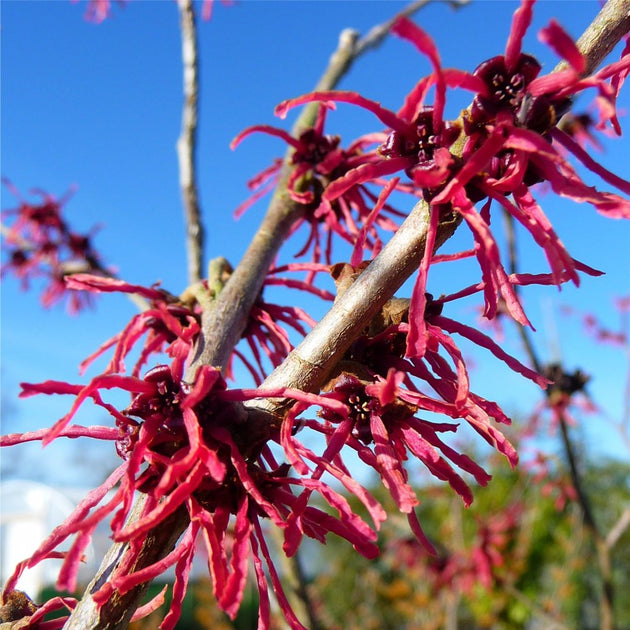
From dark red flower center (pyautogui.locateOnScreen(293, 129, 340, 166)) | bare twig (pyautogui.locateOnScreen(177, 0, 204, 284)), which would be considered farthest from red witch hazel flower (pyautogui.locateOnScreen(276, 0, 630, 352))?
bare twig (pyautogui.locateOnScreen(177, 0, 204, 284))

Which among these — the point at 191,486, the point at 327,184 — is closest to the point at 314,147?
the point at 327,184

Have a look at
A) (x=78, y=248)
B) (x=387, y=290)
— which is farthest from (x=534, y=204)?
(x=78, y=248)

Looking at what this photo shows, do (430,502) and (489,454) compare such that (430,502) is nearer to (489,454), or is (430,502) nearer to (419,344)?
(489,454)

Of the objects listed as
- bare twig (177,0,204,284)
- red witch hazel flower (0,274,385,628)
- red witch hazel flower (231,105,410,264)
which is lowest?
red witch hazel flower (0,274,385,628)

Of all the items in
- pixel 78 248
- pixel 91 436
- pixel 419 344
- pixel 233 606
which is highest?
pixel 78 248

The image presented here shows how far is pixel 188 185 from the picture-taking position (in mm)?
2205

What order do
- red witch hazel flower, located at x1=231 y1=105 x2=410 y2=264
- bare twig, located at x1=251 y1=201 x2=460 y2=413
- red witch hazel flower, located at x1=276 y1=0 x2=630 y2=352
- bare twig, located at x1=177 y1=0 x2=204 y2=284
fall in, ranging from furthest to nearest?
1. bare twig, located at x1=177 y1=0 x2=204 y2=284
2. red witch hazel flower, located at x1=231 y1=105 x2=410 y2=264
3. bare twig, located at x1=251 y1=201 x2=460 y2=413
4. red witch hazel flower, located at x1=276 y1=0 x2=630 y2=352

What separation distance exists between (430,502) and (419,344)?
1179 centimetres

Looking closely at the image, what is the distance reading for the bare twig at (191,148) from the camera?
2033 millimetres

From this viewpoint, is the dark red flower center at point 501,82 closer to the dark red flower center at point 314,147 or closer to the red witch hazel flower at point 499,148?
the red witch hazel flower at point 499,148

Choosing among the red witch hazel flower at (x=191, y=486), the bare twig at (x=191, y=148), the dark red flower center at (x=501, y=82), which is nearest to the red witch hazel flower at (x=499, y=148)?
the dark red flower center at (x=501, y=82)

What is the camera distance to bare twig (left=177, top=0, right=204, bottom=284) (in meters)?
2.03

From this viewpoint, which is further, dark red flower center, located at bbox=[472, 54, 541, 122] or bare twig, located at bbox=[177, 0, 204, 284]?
bare twig, located at bbox=[177, 0, 204, 284]

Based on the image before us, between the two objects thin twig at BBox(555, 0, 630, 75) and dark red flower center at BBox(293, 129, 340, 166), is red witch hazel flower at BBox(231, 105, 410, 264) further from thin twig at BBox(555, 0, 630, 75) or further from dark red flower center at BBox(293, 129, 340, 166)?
thin twig at BBox(555, 0, 630, 75)
